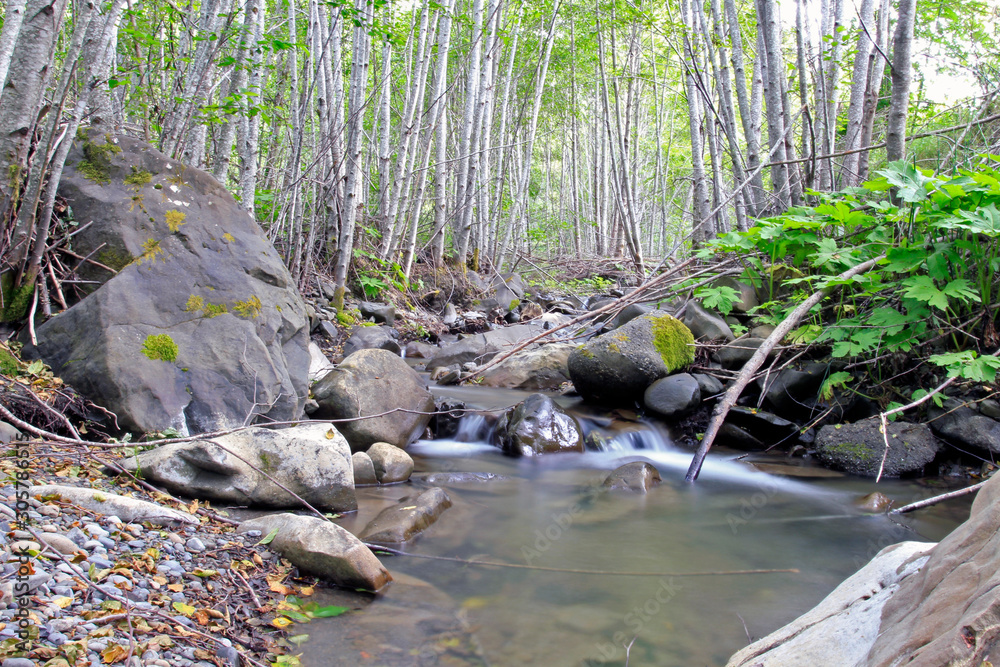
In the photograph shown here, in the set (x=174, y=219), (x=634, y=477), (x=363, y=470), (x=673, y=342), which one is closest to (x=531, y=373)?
(x=673, y=342)

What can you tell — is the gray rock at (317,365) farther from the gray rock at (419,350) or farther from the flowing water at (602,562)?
the gray rock at (419,350)

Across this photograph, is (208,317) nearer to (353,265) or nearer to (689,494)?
(689,494)

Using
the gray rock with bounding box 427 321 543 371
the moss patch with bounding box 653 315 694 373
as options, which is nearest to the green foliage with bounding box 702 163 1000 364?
the moss patch with bounding box 653 315 694 373

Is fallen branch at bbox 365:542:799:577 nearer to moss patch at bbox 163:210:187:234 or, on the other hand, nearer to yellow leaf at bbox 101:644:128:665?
yellow leaf at bbox 101:644:128:665

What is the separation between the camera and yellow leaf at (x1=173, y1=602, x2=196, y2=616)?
7.05 ft

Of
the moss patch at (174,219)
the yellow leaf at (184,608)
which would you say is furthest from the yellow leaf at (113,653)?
the moss patch at (174,219)

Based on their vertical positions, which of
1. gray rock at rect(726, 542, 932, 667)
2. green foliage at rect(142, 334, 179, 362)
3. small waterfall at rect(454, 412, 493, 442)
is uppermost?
green foliage at rect(142, 334, 179, 362)

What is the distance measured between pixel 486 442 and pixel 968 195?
13.7 ft

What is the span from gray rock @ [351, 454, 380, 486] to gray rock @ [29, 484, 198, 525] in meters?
1.61

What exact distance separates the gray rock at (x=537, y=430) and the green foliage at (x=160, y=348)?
9.26ft

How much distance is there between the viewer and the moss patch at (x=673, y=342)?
6105 millimetres

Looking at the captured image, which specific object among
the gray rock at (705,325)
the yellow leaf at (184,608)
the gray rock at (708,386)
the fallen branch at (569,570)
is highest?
the gray rock at (705,325)

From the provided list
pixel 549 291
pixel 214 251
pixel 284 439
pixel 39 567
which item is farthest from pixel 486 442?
pixel 549 291

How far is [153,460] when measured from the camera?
326cm
